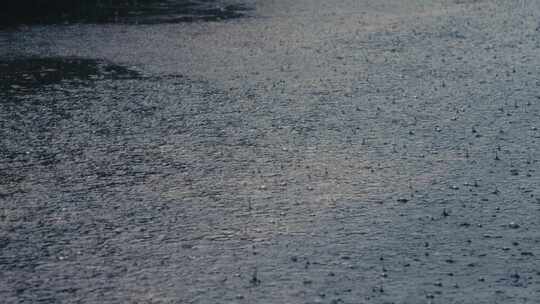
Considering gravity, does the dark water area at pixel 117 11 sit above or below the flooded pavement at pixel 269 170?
above

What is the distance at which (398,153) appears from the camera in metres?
6.81

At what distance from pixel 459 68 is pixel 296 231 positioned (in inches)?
225

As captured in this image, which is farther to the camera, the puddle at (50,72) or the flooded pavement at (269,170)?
the puddle at (50,72)

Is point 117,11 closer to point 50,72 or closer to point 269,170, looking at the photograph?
point 50,72

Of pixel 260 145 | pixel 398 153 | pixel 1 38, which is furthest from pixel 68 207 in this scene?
pixel 1 38

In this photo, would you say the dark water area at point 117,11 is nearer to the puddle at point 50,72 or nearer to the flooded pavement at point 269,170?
the flooded pavement at point 269,170

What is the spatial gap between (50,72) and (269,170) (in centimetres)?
473

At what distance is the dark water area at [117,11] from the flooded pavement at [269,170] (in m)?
1.98

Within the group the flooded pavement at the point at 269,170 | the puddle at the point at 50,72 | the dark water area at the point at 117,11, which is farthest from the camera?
the dark water area at the point at 117,11

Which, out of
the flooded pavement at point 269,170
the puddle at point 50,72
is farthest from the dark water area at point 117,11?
the puddle at point 50,72

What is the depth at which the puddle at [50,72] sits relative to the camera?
9.42 m

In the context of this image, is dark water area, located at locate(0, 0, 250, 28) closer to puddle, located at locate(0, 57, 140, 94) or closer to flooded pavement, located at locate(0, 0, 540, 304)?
flooded pavement, located at locate(0, 0, 540, 304)

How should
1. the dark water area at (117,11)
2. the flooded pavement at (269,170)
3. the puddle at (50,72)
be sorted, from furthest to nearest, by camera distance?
the dark water area at (117,11) < the puddle at (50,72) < the flooded pavement at (269,170)

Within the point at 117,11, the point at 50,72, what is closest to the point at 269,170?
the point at 50,72
